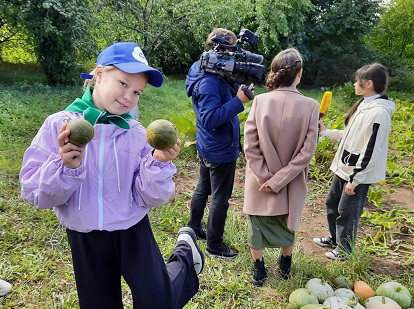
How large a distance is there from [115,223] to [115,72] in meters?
0.71

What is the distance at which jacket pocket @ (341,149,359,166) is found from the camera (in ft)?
9.54

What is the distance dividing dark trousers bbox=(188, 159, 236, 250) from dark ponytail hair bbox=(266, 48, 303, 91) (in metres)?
0.81

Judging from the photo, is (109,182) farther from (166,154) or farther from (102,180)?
(166,154)

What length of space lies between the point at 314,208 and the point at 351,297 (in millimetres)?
2005

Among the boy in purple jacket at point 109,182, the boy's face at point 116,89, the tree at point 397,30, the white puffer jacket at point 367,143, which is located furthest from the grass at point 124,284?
the tree at point 397,30

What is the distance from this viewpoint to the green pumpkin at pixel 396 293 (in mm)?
2404

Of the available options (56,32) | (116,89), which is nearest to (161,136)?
(116,89)

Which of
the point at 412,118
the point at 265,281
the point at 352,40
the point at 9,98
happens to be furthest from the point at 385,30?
the point at 265,281

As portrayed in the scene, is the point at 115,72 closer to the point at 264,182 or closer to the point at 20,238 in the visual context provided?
the point at 264,182

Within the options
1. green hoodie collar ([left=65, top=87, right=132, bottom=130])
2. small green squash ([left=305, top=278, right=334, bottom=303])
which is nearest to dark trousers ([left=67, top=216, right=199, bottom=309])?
green hoodie collar ([left=65, top=87, right=132, bottom=130])

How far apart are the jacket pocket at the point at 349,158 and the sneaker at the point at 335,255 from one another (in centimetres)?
85

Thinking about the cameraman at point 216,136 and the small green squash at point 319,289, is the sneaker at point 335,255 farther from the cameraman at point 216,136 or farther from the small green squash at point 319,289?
the cameraman at point 216,136

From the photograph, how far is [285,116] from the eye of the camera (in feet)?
8.14

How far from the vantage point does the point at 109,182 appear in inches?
64.3
